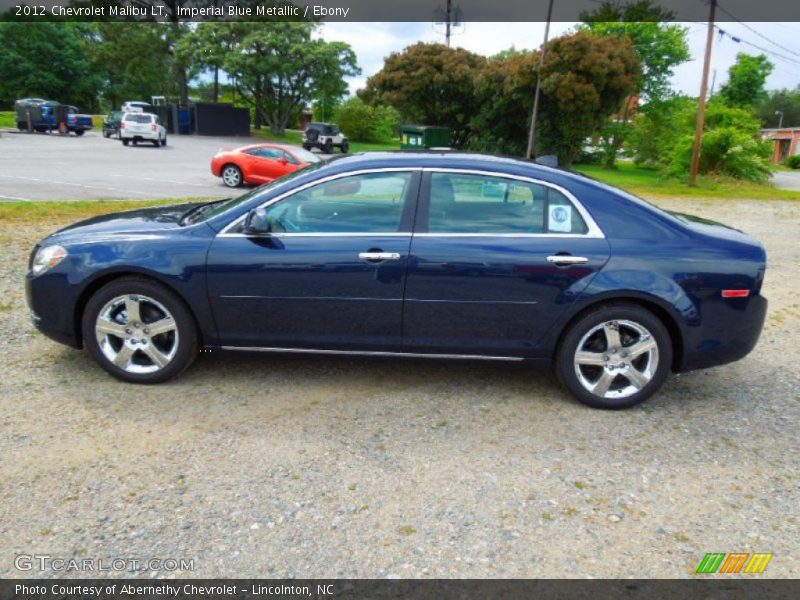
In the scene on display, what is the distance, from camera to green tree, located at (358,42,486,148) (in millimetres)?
34969

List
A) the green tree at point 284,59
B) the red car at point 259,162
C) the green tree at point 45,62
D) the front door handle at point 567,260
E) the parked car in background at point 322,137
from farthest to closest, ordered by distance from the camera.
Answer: the green tree at point 45,62 → the green tree at point 284,59 → the parked car in background at point 322,137 → the red car at point 259,162 → the front door handle at point 567,260

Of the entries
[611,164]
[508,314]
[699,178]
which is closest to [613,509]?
[508,314]

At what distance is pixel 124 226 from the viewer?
416 cm

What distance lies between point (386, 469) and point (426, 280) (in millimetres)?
1205

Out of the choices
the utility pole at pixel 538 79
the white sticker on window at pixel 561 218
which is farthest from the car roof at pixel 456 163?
the utility pole at pixel 538 79

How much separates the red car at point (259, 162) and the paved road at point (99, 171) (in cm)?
59

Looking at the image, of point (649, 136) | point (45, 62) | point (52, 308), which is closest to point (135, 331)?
point (52, 308)

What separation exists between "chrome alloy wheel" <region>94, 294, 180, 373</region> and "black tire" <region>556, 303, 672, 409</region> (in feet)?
8.42

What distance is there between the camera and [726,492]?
3.13m

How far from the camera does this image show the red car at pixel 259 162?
55.0ft

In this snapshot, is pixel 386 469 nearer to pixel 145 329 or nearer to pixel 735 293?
pixel 145 329

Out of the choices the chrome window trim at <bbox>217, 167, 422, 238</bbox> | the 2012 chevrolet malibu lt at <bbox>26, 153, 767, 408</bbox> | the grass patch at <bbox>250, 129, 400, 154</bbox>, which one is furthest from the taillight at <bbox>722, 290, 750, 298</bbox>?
the grass patch at <bbox>250, 129, 400, 154</bbox>

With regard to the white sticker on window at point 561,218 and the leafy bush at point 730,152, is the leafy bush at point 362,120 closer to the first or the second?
the leafy bush at point 730,152

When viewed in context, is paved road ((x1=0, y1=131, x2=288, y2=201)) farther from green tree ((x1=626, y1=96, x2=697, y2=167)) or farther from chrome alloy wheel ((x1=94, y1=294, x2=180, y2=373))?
green tree ((x1=626, y1=96, x2=697, y2=167))
